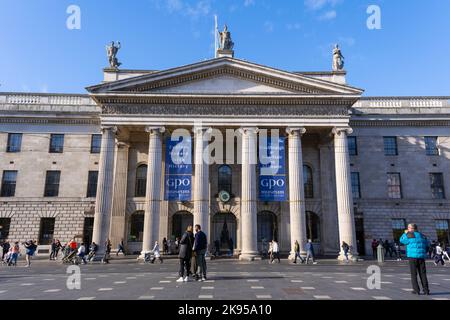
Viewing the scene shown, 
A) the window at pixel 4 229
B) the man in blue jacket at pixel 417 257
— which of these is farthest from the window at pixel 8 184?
the man in blue jacket at pixel 417 257

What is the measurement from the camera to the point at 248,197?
26.8 m

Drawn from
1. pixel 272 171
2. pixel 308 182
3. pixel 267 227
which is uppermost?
pixel 272 171

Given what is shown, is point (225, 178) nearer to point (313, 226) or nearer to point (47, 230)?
point (313, 226)

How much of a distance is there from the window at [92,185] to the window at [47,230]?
3.94 m

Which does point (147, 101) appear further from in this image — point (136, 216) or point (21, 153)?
point (21, 153)

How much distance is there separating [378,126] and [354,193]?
7.17m

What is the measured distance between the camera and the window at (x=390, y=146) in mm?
33375

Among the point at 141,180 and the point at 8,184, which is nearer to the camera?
the point at 8,184

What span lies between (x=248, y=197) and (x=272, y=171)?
9.13ft

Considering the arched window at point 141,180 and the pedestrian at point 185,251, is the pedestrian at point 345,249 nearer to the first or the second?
the pedestrian at point 185,251

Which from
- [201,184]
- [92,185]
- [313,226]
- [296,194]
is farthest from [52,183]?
[313,226]

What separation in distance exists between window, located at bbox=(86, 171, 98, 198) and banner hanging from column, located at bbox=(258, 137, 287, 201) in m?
15.6

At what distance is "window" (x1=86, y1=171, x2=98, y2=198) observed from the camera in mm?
31625

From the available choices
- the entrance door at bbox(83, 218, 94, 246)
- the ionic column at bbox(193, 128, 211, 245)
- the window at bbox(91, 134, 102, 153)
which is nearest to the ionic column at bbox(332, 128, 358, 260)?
the ionic column at bbox(193, 128, 211, 245)
